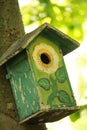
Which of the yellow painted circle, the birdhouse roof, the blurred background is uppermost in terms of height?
the blurred background

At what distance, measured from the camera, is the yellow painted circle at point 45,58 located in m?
2.99

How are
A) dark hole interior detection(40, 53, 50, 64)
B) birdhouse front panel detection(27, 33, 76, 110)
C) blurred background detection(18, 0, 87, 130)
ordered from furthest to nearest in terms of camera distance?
blurred background detection(18, 0, 87, 130), dark hole interior detection(40, 53, 50, 64), birdhouse front panel detection(27, 33, 76, 110)

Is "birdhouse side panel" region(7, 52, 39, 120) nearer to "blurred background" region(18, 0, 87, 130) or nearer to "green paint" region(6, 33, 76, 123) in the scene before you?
"green paint" region(6, 33, 76, 123)

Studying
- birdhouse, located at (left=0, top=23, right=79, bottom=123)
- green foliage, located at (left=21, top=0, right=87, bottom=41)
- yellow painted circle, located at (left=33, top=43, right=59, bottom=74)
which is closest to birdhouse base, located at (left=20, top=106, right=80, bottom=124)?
birdhouse, located at (left=0, top=23, right=79, bottom=123)

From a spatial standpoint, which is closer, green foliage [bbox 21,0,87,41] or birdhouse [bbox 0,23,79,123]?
birdhouse [bbox 0,23,79,123]

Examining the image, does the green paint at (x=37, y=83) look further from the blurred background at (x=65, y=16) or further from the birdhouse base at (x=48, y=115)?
the blurred background at (x=65, y=16)

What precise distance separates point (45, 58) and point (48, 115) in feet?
1.67

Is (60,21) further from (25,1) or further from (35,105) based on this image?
(35,105)

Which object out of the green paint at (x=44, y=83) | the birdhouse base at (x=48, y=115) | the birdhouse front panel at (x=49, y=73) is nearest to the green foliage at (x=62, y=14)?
the birdhouse front panel at (x=49, y=73)

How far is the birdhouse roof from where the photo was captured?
2900 millimetres

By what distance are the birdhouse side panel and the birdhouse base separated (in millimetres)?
50

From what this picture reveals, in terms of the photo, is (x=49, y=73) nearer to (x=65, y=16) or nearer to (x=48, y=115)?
(x=48, y=115)

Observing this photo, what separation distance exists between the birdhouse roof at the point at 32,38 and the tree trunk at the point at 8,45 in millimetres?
128

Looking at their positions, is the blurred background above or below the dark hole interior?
above
